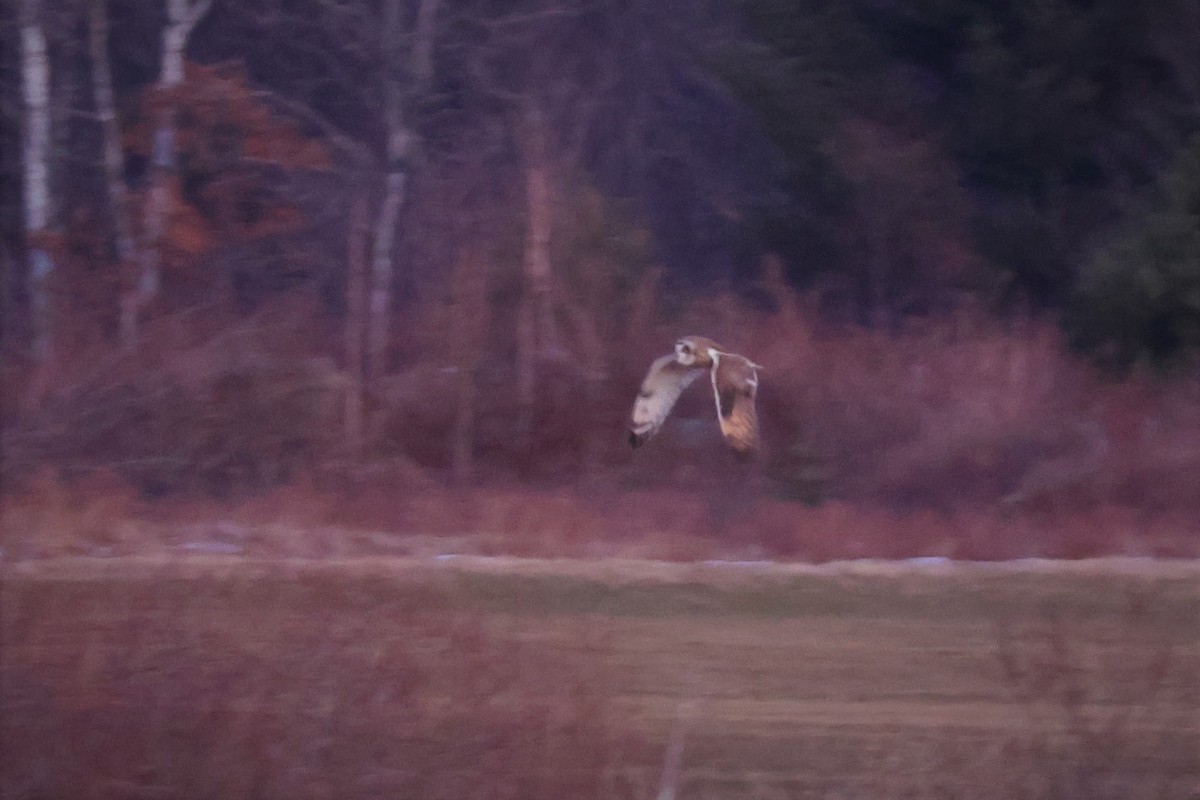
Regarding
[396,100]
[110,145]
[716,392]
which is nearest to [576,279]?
[396,100]

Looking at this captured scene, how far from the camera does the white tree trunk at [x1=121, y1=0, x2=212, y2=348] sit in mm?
18263

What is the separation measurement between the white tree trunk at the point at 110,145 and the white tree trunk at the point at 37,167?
619mm

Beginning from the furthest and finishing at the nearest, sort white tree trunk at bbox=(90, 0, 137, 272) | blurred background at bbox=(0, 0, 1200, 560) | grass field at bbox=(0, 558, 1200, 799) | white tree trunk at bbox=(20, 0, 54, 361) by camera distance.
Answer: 1. white tree trunk at bbox=(90, 0, 137, 272)
2. white tree trunk at bbox=(20, 0, 54, 361)
3. blurred background at bbox=(0, 0, 1200, 560)
4. grass field at bbox=(0, 558, 1200, 799)

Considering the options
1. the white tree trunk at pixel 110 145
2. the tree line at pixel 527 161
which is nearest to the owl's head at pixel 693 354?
the tree line at pixel 527 161

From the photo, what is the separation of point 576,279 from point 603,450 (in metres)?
2.14

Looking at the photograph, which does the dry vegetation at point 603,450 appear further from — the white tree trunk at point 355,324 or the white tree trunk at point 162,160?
the white tree trunk at point 162,160

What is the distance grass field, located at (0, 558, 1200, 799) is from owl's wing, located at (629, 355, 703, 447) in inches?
56.2

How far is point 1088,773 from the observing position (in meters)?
5.82

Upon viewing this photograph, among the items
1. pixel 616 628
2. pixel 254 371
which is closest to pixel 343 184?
pixel 254 371

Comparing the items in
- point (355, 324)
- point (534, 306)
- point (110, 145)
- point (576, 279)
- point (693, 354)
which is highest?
point (693, 354)

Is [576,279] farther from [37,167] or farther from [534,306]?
[37,167]

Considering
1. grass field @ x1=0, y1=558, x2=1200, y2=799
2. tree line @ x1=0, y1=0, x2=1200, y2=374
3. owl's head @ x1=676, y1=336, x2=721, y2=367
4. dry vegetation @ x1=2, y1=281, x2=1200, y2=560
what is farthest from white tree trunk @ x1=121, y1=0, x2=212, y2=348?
grass field @ x1=0, y1=558, x2=1200, y2=799

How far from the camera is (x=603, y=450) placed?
17062 millimetres

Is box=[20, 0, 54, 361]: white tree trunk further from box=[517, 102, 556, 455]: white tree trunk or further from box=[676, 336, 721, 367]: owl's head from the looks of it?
box=[676, 336, 721, 367]: owl's head
